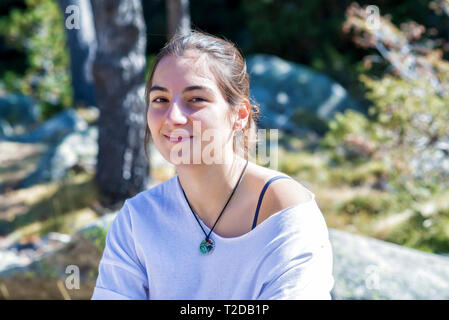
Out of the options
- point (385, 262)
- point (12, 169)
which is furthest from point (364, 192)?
point (12, 169)

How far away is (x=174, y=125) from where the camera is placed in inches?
66.0

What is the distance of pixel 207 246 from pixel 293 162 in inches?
195

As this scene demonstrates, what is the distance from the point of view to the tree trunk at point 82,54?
914cm

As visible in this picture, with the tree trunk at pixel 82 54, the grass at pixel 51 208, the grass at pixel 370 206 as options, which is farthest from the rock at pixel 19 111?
the grass at pixel 370 206

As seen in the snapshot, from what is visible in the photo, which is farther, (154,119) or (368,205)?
(368,205)

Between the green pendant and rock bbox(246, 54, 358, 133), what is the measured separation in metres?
6.51

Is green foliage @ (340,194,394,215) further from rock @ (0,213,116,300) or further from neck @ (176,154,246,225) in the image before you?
neck @ (176,154,246,225)

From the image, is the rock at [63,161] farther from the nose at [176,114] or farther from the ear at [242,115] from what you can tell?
the nose at [176,114]

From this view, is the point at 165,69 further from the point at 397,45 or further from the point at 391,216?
the point at 397,45

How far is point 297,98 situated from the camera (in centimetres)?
895

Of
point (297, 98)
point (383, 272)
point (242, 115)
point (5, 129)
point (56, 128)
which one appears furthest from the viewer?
point (5, 129)

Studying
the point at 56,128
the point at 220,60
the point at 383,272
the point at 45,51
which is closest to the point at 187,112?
the point at 220,60

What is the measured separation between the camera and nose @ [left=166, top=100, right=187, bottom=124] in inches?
65.2

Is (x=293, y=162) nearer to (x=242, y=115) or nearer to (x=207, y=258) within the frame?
(x=242, y=115)
